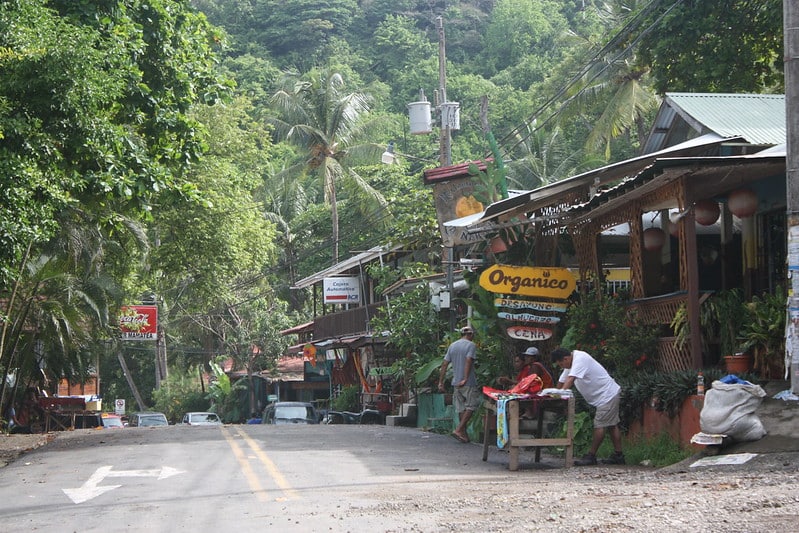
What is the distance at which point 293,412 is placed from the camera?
1171 inches

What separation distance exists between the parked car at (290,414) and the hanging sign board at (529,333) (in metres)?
14.6

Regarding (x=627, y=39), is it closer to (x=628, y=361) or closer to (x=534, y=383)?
(x=628, y=361)

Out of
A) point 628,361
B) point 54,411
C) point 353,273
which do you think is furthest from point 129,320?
point 628,361

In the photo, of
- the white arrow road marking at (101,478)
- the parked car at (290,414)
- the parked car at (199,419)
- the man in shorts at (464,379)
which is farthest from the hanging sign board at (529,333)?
the parked car at (199,419)

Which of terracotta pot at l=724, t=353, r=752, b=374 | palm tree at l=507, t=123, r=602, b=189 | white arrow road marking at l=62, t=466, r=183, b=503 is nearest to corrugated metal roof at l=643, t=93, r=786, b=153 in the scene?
terracotta pot at l=724, t=353, r=752, b=374

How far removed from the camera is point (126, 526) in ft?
25.8

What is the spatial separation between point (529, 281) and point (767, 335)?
449 centimetres

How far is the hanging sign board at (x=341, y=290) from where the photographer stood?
38000 mm

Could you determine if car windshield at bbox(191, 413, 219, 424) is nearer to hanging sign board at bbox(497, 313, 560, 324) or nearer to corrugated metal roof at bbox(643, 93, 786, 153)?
corrugated metal roof at bbox(643, 93, 786, 153)

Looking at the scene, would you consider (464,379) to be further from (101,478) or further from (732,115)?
(732,115)

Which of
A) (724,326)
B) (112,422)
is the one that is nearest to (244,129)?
(112,422)

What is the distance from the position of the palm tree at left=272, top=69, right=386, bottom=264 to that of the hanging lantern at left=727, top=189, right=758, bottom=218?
2992 cm

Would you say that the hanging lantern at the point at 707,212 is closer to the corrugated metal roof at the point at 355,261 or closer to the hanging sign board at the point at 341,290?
the corrugated metal roof at the point at 355,261

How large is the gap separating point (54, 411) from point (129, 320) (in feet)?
17.5
